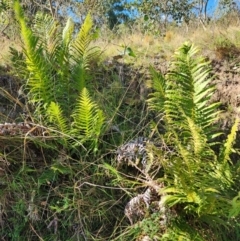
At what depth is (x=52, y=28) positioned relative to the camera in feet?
10.4

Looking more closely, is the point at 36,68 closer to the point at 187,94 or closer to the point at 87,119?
the point at 87,119

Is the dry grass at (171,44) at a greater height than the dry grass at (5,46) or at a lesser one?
greater

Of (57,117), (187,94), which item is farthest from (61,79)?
(187,94)

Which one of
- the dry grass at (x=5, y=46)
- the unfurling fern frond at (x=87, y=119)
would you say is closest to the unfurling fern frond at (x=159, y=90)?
the unfurling fern frond at (x=87, y=119)

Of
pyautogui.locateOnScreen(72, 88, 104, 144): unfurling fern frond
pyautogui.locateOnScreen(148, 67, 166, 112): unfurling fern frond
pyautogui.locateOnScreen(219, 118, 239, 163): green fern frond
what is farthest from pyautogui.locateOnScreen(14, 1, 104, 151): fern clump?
pyautogui.locateOnScreen(219, 118, 239, 163): green fern frond

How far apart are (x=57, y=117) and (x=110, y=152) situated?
44 cm

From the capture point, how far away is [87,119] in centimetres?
268

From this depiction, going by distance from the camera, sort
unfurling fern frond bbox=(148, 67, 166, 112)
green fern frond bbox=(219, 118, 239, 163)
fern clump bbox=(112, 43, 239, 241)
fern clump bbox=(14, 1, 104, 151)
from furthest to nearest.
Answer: unfurling fern frond bbox=(148, 67, 166, 112), fern clump bbox=(14, 1, 104, 151), green fern frond bbox=(219, 118, 239, 163), fern clump bbox=(112, 43, 239, 241)

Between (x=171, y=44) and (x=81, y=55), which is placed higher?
(x=171, y=44)

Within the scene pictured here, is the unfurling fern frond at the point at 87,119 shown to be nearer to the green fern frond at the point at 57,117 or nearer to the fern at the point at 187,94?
the green fern frond at the point at 57,117

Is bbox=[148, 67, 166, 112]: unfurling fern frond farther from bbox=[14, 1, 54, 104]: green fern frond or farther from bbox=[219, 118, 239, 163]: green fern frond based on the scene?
bbox=[14, 1, 54, 104]: green fern frond

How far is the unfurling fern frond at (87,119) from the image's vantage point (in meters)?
2.65

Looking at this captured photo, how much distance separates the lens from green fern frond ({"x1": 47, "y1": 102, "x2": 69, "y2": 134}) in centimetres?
265

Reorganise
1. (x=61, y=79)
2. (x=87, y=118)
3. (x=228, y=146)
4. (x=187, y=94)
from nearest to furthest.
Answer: (x=228, y=146) < (x=87, y=118) < (x=187, y=94) < (x=61, y=79)
